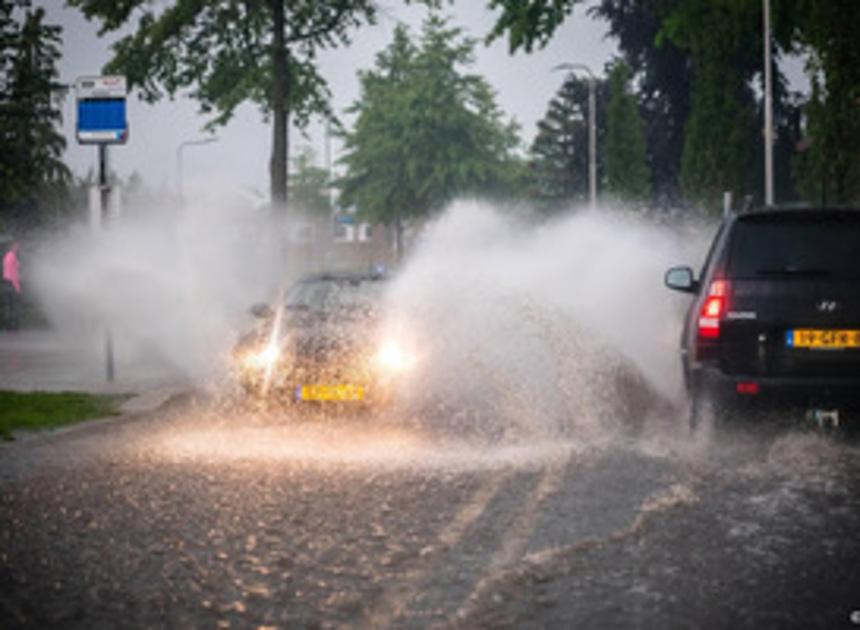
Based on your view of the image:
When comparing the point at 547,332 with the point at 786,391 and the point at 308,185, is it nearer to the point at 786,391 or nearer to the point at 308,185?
the point at 786,391

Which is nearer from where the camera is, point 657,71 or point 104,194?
point 104,194

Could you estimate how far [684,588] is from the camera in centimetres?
484

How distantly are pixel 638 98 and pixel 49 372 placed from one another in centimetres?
4234

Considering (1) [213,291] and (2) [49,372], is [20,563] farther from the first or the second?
(1) [213,291]

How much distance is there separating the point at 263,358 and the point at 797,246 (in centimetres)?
519

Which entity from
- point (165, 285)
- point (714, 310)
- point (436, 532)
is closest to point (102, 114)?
point (714, 310)

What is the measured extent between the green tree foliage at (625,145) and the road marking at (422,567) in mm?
44015

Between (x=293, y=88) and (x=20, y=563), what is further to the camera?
(x=293, y=88)

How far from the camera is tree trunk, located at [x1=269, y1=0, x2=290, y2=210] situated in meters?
23.3

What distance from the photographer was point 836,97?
65.4ft

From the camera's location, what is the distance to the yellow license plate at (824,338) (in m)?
8.10

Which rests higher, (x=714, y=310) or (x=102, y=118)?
(x=102, y=118)

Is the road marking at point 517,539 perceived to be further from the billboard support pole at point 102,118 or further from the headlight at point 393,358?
the billboard support pole at point 102,118

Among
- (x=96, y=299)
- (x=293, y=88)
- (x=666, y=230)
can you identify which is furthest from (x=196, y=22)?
(x=666, y=230)
